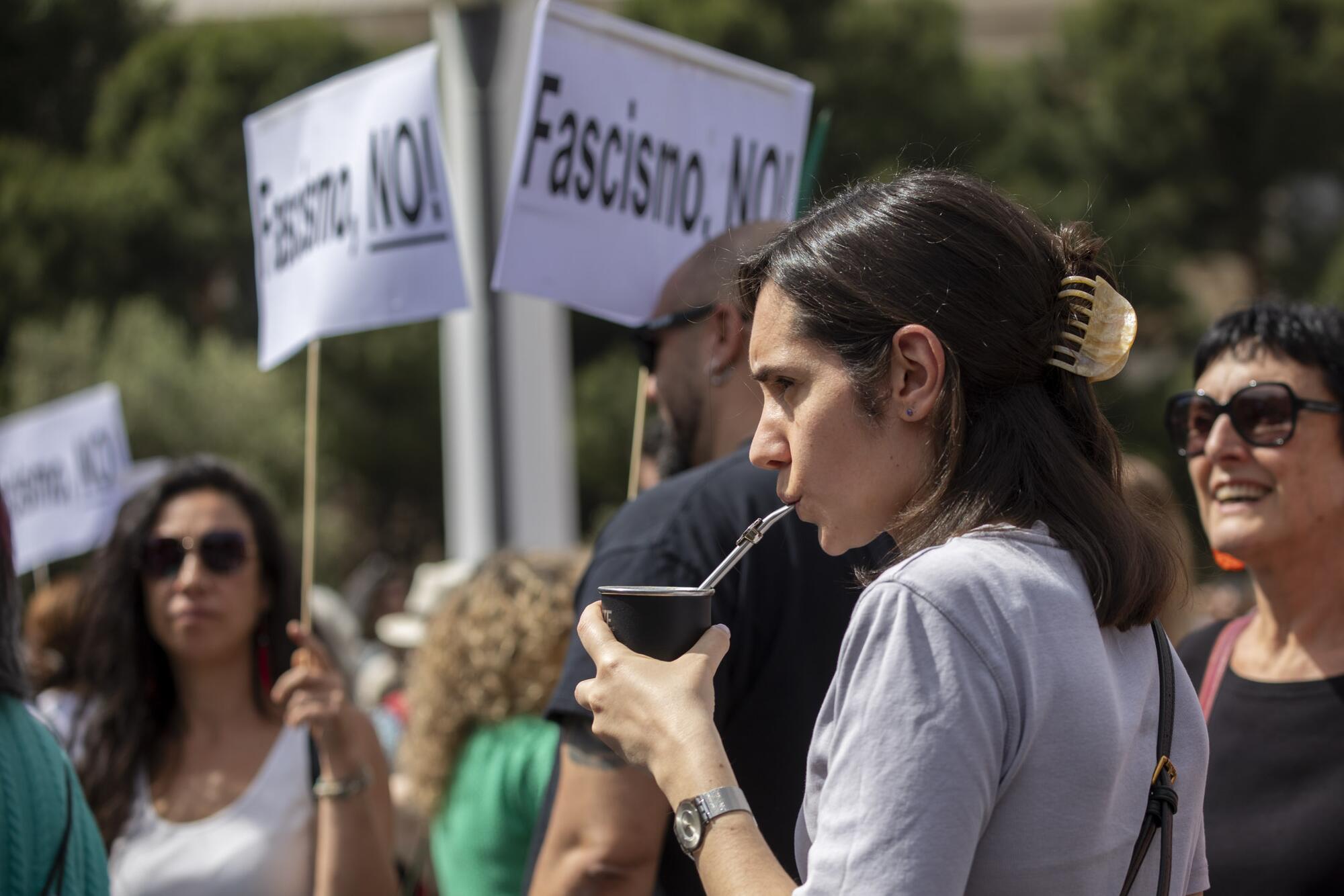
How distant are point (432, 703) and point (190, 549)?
2.26 feet

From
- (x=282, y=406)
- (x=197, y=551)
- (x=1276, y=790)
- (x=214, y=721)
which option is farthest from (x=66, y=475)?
(x=282, y=406)

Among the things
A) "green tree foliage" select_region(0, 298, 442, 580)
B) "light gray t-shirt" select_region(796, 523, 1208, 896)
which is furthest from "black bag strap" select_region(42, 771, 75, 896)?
"green tree foliage" select_region(0, 298, 442, 580)

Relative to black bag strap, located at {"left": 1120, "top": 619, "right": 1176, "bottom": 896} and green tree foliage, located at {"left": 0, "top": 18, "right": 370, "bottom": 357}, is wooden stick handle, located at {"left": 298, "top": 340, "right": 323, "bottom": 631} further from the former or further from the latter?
green tree foliage, located at {"left": 0, "top": 18, "right": 370, "bottom": 357}

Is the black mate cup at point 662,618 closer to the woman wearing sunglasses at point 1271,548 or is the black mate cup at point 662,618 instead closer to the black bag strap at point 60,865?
the black bag strap at point 60,865

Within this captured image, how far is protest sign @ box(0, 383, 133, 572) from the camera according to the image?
5.69m

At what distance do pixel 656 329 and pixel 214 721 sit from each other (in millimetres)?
1522

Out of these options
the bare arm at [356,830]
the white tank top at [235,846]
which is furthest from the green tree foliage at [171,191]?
the bare arm at [356,830]

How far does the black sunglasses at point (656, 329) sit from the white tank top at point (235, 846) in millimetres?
1216

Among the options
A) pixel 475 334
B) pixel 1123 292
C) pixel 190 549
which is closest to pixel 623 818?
pixel 1123 292

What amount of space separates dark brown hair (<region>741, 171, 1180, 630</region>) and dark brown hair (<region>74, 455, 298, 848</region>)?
7.75 ft

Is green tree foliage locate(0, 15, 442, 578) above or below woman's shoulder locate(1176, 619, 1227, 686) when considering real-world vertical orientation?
above

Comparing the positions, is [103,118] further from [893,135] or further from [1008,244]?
[1008,244]

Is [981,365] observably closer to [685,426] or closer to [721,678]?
[721,678]

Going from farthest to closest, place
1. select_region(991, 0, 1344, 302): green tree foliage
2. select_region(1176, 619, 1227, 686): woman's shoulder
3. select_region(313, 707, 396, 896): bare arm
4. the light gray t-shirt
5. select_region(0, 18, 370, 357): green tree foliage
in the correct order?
select_region(991, 0, 1344, 302): green tree foliage
select_region(0, 18, 370, 357): green tree foliage
select_region(313, 707, 396, 896): bare arm
select_region(1176, 619, 1227, 686): woman's shoulder
the light gray t-shirt
